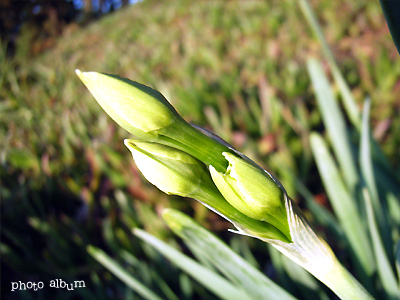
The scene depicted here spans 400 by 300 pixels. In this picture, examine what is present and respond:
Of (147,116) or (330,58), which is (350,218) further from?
(147,116)

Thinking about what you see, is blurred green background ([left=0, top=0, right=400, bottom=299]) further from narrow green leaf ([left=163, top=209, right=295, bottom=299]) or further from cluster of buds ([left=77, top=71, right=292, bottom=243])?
cluster of buds ([left=77, top=71, right=292, bottom=243])

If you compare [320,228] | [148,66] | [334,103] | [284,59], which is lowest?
[320,228]

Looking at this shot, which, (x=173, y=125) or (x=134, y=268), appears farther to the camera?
(x=134, y=268)

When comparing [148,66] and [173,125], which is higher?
[148,66]

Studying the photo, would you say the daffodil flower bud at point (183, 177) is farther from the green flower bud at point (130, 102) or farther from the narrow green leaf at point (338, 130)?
the narrow green leaf at point (338, 130)

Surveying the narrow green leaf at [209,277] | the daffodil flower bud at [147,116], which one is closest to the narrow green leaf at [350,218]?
the narrow green leaf at [209,277]

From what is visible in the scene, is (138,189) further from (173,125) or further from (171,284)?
(173,125)

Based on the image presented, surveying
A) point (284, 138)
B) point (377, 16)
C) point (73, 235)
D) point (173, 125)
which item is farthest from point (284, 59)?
point (173, 125)
